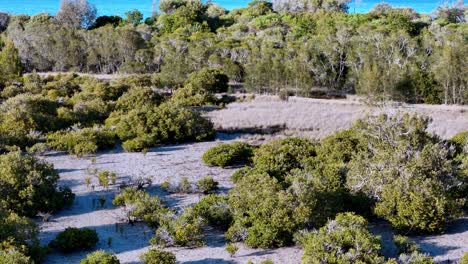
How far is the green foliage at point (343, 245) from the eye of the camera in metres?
11.4

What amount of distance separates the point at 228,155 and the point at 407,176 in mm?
8193

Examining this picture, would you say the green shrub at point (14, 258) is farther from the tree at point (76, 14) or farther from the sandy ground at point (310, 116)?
the tree at point (76, 14)

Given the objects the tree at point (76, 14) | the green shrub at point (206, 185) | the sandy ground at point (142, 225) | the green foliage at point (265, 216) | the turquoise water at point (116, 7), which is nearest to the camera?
the sandy ground at point (142, 225)

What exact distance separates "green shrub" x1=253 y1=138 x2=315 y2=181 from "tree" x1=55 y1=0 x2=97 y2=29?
53.5 metres

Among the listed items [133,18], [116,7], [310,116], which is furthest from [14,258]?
[116,7]

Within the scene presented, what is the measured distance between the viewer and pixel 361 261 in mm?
11141

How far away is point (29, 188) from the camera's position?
15.9 m

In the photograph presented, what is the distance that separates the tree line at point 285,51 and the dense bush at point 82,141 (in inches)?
553

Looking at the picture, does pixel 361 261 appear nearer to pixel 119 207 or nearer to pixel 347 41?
pixel 119 207

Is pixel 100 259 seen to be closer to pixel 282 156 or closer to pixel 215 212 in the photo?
pixel 215 212

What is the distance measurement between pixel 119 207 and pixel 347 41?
29.5 m

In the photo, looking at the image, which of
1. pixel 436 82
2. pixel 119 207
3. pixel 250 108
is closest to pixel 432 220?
pixel 119 207

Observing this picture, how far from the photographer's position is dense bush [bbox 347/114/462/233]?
13.7 meters

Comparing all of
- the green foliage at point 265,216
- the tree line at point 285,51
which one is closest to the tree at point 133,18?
the tree line at point 285,51
